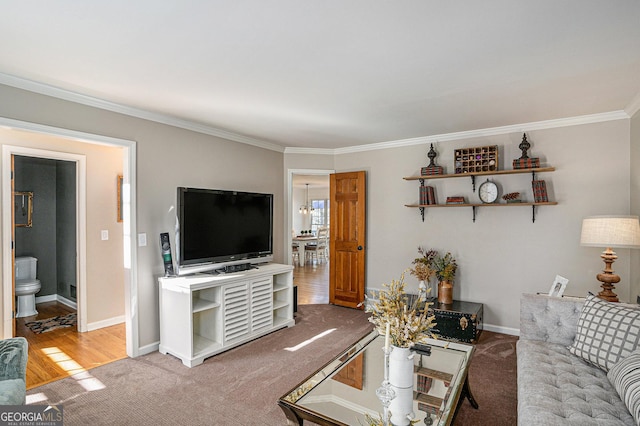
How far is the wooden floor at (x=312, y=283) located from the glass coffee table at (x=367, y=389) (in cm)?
303

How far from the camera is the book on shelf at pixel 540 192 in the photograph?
370 centimetres

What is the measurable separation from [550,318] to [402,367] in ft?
4.79

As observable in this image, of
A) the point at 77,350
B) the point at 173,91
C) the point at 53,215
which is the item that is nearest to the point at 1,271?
the point at 77,350

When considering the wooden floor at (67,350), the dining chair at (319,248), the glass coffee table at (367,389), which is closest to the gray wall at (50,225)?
the wooden floor at (67,350)

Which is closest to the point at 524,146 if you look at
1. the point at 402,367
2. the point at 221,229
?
the point at 402,367

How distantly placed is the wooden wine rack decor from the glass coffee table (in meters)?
2.30

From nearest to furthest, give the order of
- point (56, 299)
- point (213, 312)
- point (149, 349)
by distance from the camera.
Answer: point (149, 349)
point (213, 312)
point (56, 299)

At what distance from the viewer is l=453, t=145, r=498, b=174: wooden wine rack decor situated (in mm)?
3977

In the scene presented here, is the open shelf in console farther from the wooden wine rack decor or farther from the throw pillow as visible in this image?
the wooden wine rack decor

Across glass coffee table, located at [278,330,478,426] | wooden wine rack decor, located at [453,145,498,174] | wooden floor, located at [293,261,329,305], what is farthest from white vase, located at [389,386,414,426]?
wooden floor, located at [293,261,329,305]

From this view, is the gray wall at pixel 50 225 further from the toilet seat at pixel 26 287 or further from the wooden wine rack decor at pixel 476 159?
the wooden wine rack decor at pixel 476 159

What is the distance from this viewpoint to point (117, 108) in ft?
10.5

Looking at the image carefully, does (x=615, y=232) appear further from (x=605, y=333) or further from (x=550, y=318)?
(x=605, y=333)

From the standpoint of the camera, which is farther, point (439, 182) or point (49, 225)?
point (49, 225)
